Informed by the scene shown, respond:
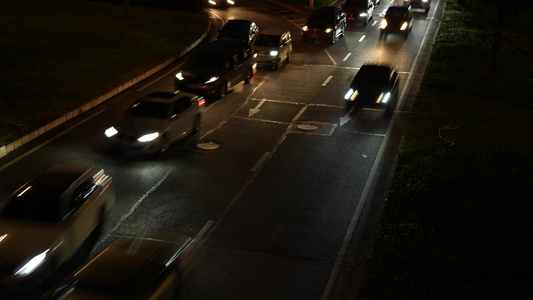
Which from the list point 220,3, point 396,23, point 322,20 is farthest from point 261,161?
point 220,3

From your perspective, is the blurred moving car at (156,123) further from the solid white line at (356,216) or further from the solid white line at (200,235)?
the solid white line at (356,216)

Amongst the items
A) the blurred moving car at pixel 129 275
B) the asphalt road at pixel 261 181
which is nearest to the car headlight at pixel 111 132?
the asphalt road at pixel 261 181

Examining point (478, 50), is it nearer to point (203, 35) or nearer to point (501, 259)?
point (203, 35)

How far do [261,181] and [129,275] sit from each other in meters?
7.73

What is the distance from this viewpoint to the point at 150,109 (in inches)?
798

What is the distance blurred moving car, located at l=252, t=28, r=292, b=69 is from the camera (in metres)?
30.9

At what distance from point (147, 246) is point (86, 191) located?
2.91m

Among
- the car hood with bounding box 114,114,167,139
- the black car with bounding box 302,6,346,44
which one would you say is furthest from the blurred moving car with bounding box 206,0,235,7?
the car hood with bounding box 114,114,167,139

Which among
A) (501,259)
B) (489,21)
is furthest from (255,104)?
(489,21)

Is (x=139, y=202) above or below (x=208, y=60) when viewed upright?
above

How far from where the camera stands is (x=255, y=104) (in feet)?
83.8

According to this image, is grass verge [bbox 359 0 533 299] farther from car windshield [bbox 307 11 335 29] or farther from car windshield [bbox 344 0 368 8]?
car windshield [bbox 344 0 368 8]

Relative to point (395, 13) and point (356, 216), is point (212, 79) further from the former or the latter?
point (395, 13)

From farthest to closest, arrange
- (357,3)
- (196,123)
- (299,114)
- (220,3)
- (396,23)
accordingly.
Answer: (220,3)
(357,3)
(396,23)
(299,114)
(196,123)
